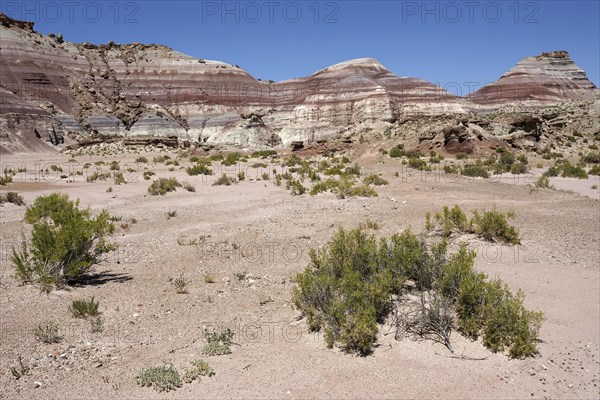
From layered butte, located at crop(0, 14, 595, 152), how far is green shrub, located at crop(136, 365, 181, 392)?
49.3m

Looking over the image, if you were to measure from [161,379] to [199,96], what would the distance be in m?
68.5

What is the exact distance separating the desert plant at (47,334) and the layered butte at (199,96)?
160ft

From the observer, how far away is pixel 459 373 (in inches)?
186

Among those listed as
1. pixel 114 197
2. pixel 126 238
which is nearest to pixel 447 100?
pixel 114 197

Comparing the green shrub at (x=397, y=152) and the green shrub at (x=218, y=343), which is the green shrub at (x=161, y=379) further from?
the green shrub at (x=397, y=152)

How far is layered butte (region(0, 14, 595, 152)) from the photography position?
56.1 m

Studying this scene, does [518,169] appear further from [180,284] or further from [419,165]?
[180,284]

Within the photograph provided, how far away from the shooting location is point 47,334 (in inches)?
215

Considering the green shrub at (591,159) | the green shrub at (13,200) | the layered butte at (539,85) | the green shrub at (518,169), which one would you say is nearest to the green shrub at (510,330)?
the green shrub at (13,200)

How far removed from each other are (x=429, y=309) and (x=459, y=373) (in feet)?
2.95

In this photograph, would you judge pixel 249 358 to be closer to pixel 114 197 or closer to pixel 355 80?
pixel 114 197

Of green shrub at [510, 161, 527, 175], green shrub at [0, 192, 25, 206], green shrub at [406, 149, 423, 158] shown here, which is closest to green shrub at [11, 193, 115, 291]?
green shrub at [0, 192, 25, 206]

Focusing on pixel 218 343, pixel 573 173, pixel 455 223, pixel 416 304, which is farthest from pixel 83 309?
pixel 573 173

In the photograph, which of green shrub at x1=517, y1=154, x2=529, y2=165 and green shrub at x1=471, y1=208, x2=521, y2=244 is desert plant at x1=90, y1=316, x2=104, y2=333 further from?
green shrub at x1=517, y1=154, x2=529, y2=165
